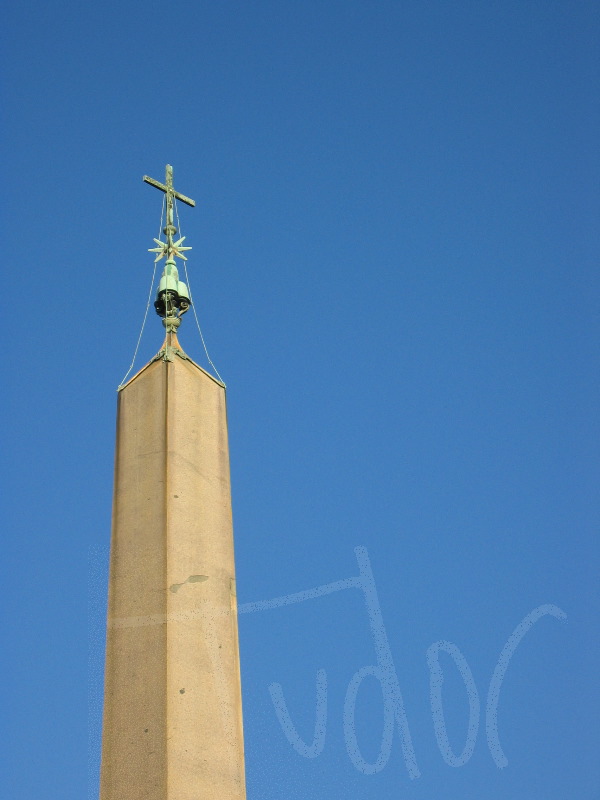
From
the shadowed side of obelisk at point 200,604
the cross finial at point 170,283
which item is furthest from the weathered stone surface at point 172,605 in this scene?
the cross finial at point 170,283

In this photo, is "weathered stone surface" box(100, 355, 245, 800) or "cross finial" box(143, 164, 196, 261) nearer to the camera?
"weathered stone surface" box(100, 355, 245, 800)

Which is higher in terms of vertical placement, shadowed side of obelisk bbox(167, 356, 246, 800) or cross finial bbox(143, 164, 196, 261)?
cross finial bbox(143, 164, 196, 261)

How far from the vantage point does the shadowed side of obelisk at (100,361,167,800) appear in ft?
41.9

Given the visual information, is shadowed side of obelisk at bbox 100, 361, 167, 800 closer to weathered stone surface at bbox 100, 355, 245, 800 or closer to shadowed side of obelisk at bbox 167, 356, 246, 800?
weathered stone surface at bbox 100, 355, 245, 800

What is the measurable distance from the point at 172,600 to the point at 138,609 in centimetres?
44

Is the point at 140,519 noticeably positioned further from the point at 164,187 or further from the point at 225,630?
the point at 164,187

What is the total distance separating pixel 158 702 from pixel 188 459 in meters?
3.17

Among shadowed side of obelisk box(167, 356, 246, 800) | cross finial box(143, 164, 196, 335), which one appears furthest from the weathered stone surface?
cross finial box(143, 164, 196, 335)

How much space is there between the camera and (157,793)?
1240cm

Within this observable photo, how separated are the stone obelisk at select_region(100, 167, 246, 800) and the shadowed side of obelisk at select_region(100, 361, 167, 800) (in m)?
0.01

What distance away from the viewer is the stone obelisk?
12.8 meters

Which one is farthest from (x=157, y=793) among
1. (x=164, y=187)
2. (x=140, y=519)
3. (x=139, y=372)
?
(x=164, y=187)

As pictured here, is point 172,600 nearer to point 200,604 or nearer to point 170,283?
point 200,604

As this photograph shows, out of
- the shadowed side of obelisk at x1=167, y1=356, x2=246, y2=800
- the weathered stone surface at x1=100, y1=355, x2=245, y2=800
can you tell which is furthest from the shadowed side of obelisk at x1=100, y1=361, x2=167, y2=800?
the shadowed side of obelisk at x1=167, y1=356, x2=246, y2=800
